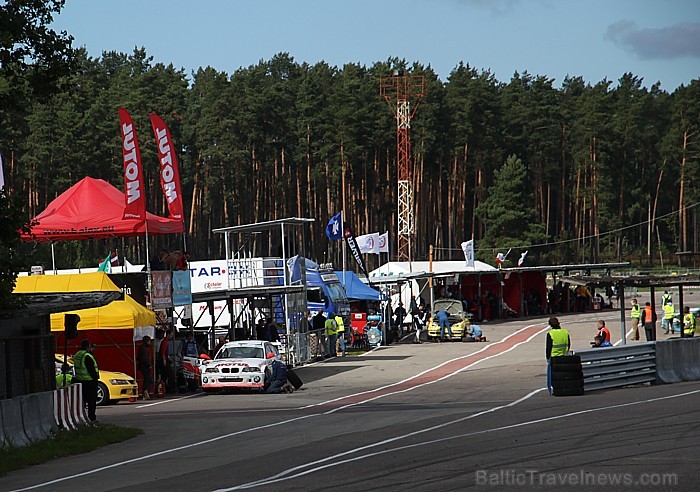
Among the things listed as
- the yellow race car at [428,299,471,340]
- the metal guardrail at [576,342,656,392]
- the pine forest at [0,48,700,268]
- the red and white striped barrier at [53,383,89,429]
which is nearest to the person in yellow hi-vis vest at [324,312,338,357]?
the yellow race car at [428,299,471,340]

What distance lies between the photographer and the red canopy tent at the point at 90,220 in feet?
103

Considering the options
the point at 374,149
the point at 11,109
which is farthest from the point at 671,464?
the point at 374,149

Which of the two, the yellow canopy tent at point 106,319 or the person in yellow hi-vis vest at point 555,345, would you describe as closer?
the person in yellow hi-vis vest at point 555,345

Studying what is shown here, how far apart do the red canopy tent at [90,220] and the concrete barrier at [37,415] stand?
1251 cm

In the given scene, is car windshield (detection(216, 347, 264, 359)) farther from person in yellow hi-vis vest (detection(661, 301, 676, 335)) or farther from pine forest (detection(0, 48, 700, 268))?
pine forest (detection(0, 48, 700, 268))

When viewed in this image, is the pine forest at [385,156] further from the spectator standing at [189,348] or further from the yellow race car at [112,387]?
the yellow race car at [112,387]

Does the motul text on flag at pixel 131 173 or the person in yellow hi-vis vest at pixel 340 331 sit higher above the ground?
the motul text on flag at pixel 131 173

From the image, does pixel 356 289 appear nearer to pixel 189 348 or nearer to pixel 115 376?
pixel 189 348

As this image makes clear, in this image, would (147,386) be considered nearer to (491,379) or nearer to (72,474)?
(491,379)

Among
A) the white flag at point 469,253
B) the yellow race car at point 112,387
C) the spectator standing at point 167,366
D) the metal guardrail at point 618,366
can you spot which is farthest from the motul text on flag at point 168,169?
the white flag at point 469,253

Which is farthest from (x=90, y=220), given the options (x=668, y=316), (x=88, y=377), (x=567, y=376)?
(x=668, y=316)

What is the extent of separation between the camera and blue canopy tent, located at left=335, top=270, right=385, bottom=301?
52688 millimetres

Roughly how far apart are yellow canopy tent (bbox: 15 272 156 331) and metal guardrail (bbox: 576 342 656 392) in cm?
1220

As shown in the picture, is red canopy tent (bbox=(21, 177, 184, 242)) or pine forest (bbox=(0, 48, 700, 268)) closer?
red canopy tent (bbox=(21, 177, 184, 242))
